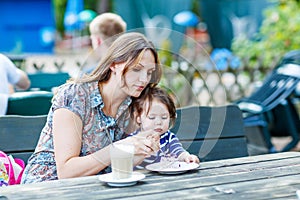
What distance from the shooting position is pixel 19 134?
269 cm

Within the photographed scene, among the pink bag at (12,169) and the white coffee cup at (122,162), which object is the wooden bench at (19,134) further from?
the white coffee cup at (122,162)

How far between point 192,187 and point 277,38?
17.2 feet

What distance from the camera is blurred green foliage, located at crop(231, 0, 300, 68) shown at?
22.1ft

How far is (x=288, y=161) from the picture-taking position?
2.31 meters

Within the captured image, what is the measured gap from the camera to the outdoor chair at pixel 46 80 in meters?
4.42

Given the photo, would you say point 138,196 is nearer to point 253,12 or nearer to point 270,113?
point 270,113

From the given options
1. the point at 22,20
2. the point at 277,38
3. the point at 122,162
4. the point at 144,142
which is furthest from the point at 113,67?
the point at 22,20

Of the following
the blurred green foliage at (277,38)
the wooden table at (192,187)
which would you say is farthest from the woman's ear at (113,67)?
the blurred green foliage at (277,38)

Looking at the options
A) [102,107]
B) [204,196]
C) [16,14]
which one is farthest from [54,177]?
[16,14]

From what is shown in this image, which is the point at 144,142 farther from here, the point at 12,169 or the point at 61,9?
the point at 61,9

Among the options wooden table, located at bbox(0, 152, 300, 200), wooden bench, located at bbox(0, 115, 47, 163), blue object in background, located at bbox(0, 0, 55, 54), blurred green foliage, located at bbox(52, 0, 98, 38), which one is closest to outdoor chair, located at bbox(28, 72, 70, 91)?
wooden bench, located at bbox(0, 115, 47, 163)

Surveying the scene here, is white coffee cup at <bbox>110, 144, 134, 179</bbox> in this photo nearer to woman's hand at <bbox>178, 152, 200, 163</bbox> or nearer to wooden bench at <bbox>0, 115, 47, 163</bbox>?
woman's hand at <bbox>178, 152, 200, 163</bbox>

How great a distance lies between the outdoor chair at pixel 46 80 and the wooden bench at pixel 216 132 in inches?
68.5

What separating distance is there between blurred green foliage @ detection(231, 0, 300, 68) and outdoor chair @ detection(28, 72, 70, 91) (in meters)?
3.12
